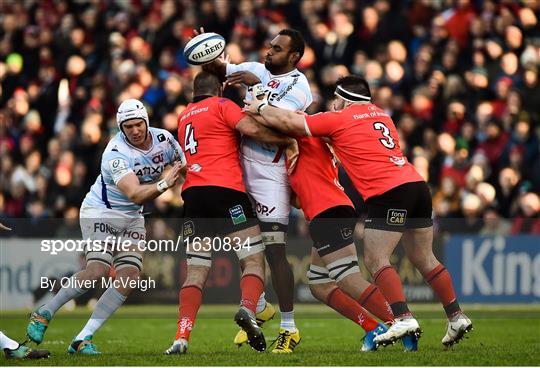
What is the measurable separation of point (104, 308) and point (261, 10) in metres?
13.1

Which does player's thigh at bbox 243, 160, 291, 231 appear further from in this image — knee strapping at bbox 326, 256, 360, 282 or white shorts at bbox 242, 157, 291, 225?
knee strapping at bbox 326, 256, 360, 282

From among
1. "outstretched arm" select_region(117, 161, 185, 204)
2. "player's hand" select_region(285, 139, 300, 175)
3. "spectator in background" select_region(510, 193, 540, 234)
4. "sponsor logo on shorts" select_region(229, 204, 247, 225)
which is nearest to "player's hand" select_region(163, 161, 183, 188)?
"outstretched arm" select_region(117, 161, 185, 204)

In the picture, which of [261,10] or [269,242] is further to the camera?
[261,10]

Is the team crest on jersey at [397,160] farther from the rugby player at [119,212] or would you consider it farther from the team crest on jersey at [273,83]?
the rugby player at [119,212]

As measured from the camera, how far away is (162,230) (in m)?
17.6

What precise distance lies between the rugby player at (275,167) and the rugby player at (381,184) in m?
0.51

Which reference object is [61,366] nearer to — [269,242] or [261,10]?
[269,242]

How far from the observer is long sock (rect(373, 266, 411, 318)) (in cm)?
1205

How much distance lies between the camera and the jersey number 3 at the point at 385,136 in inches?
493

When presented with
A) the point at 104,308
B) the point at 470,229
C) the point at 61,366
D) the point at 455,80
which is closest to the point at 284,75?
the point at 104,308

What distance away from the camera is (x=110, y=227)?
1331 centimetres

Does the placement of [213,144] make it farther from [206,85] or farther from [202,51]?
[202,51]

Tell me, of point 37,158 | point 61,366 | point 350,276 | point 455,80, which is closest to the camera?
point 61,366

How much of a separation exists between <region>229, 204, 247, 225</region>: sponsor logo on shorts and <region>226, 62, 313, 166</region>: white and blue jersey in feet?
2.33
